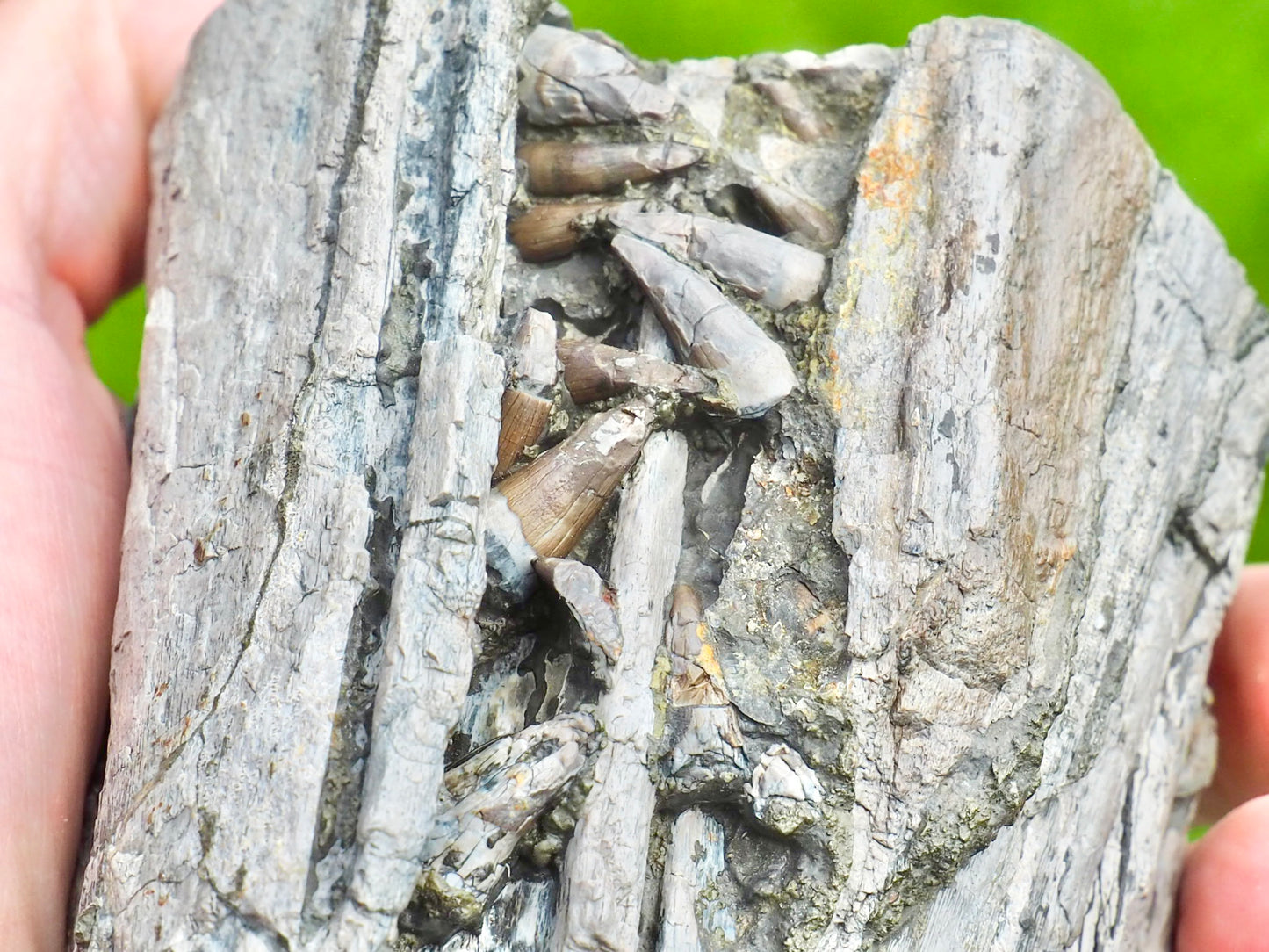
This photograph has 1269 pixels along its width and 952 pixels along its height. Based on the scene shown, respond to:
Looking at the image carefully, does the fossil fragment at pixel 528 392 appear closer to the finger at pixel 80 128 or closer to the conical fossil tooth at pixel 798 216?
the conical fossil tooth at pixel 798 216

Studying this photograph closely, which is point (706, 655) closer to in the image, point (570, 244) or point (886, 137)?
point (570, 244)

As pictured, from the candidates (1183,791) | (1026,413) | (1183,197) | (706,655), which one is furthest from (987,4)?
(706,655)

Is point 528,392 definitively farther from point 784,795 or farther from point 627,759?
point 784,795

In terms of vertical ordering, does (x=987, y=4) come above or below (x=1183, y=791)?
above

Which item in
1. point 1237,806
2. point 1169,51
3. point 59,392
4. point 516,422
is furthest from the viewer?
point 1169,51

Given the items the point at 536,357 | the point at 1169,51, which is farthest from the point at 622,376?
the point at 1169,51

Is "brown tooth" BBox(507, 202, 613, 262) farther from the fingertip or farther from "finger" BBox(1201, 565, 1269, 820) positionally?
"finger" BBox(1201, 565, 1269, 820)

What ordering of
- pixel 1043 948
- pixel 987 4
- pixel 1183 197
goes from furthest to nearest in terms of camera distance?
pixel 987 4, pixel 1183 197, pixel 1043 948
